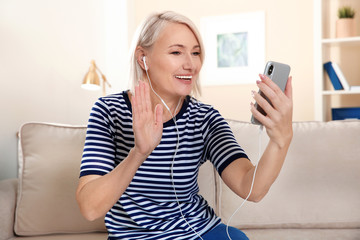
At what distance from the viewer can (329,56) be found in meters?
3.78

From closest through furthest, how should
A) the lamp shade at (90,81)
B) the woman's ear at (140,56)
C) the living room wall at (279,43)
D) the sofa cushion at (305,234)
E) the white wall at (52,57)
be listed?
1. the woman's ear at (140,56)
2. the sofa cushion at (305,234)
3. the white wall at (52,57)
4. the lamp shade at (90,81)
5. the living room wall at (279,43)

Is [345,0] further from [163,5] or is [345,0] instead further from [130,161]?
[130,161]

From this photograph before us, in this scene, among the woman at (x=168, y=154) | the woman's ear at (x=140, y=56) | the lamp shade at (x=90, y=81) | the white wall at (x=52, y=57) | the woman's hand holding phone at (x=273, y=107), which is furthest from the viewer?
the lamp shade at (x=90, y=81)

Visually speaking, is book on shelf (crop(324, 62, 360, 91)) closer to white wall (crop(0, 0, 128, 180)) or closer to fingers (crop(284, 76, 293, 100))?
white wall (crop(0, 0, 128, 180))

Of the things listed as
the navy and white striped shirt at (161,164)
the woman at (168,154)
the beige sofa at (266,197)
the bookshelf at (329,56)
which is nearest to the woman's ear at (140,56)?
the woman at (168,154)

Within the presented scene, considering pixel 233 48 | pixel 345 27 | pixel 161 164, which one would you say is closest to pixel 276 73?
pixel 161 164

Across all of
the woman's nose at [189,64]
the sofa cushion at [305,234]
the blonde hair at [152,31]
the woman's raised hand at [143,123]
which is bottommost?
the sofa cushion at [305,234]

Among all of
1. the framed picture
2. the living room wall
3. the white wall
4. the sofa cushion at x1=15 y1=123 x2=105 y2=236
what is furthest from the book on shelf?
the sofa cushion at x1=15 y1=123 x2=105 y2=236

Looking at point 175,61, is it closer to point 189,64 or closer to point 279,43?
point 189,64

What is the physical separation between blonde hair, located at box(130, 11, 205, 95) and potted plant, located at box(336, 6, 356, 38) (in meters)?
2.45

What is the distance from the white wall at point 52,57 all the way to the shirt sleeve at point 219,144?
1621 millimetres

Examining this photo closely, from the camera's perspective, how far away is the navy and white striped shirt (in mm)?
1280

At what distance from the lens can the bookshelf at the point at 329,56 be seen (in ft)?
11.5

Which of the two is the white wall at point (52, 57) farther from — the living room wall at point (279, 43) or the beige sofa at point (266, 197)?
the beige sofa at point (266, 197)
